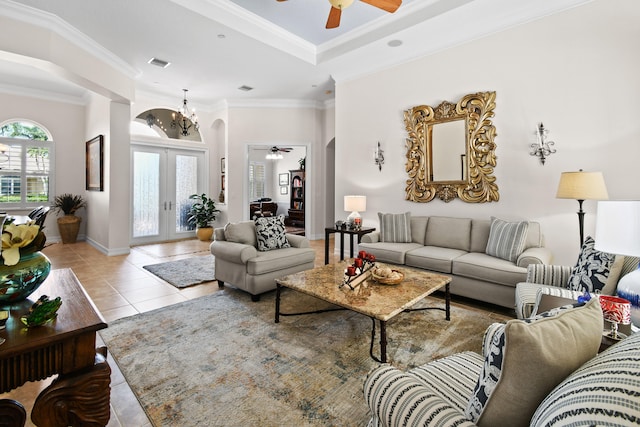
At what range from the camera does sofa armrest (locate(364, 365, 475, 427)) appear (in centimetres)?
92

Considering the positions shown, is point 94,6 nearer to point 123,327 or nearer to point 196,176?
point 123,327

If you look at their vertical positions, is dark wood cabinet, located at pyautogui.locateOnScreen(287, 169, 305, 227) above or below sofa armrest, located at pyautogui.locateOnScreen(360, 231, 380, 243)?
above

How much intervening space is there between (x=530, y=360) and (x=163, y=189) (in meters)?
7.85

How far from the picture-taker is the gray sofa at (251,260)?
334 centimetres

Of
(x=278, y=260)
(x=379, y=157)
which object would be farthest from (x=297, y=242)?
(x=379, y=157)

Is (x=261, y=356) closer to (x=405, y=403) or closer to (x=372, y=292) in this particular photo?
(x=372, y=292)

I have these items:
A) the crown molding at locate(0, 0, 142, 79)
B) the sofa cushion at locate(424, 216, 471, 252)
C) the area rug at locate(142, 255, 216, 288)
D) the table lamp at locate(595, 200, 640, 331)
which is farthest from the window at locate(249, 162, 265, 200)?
the table lamp at locate(595, 200, 640, 331)

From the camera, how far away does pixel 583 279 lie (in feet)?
7.32

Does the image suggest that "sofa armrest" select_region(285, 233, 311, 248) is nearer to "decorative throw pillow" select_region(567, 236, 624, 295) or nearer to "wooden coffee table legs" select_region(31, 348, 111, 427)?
"decorative throw pillow" select_region(567, 236, 624, 295)

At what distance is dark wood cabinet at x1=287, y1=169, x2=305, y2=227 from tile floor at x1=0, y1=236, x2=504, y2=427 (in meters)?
3.74

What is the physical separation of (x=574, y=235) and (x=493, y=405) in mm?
3631

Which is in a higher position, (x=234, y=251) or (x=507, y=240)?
(x=507, y=240)

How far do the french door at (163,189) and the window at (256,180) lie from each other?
342cm

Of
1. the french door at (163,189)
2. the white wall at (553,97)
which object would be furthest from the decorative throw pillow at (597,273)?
the french door at (163,189)
